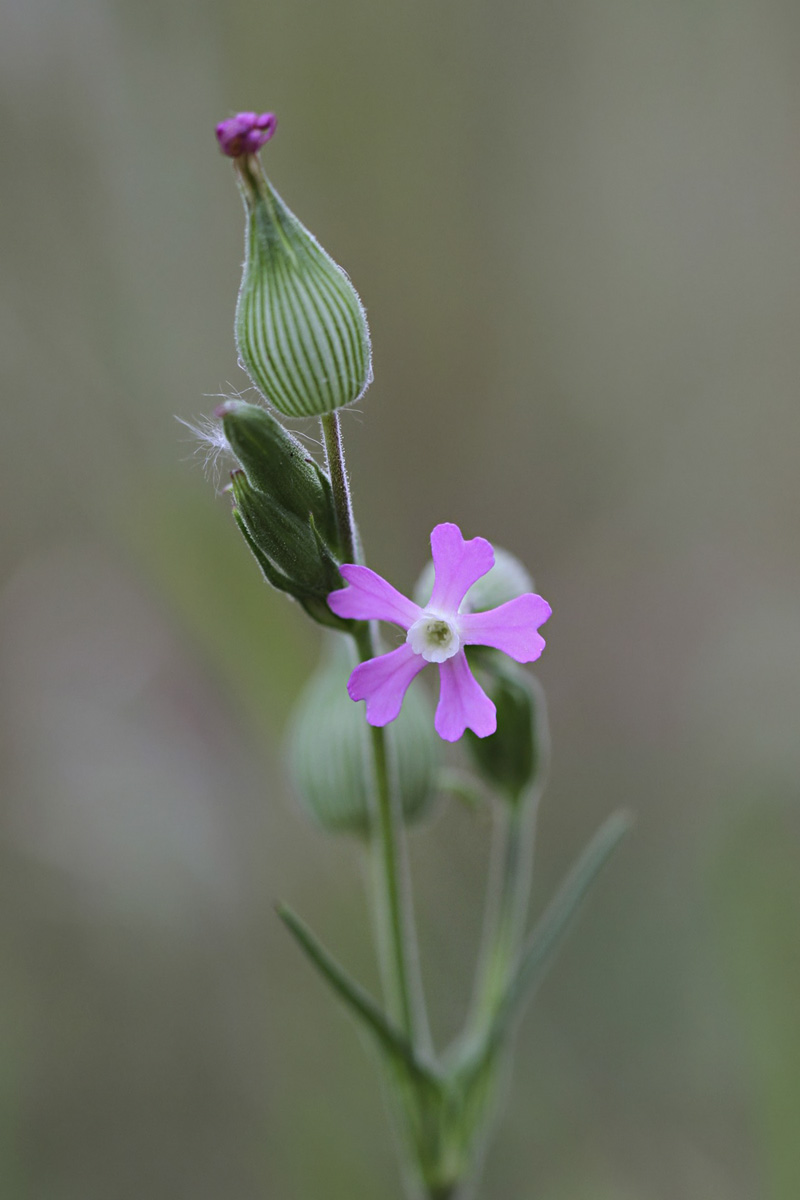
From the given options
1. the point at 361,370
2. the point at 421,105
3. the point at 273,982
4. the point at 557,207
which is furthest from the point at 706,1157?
the point at 421,105

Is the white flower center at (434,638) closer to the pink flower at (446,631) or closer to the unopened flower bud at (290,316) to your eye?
the pink flower at (446,631)

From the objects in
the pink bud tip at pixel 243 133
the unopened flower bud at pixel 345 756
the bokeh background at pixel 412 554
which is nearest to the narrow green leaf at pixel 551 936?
the unopened flower bud at pixel 345 756

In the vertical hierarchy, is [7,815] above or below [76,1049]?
above

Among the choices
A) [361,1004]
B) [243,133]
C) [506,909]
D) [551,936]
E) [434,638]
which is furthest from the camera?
[506,909]

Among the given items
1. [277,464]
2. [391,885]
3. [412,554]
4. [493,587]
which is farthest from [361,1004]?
[412,554]

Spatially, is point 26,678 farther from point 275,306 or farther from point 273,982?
point 275,306

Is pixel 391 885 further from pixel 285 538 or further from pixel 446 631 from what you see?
pixel 285 538

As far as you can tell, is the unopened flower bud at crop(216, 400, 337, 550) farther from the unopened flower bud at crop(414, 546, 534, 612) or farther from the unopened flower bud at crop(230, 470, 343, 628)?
the unopened flower bud at crop(414, 546, 534, 612)
